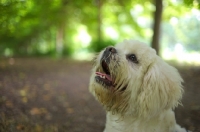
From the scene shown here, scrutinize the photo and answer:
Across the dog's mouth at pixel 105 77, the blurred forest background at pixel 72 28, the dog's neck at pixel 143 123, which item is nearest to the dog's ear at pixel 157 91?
the dog's neck at pixel 143 123

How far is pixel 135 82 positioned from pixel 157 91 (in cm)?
29

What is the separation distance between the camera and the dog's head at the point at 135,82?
111 inches

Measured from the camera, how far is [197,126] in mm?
4203

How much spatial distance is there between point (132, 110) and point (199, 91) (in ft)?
8.82

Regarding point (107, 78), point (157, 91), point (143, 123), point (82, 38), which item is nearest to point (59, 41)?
point (82, 38)

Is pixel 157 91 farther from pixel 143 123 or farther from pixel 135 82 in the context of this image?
pixel 143 123

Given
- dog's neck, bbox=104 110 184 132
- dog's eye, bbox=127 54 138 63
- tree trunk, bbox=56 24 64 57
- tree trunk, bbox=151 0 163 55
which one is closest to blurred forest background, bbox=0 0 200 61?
tree trunk, bbox=56 24 64 57

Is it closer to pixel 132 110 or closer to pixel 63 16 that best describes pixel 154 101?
pixel 132 110

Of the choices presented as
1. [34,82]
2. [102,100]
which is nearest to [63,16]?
[34,82]

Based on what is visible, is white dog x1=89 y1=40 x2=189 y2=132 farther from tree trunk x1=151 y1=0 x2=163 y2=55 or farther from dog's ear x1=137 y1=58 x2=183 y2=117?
tree trunk x1=151 y1=0 x2=163 y2=55

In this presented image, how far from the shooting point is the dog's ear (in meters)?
2.79

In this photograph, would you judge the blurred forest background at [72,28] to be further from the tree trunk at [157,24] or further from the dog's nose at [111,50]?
the dog's nose at [111,50]

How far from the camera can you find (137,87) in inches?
116

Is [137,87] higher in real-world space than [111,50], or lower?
lower
